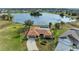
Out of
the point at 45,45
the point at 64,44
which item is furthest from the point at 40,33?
the point at 64,44

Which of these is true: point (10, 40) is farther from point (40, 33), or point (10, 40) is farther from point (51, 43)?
point (51, 43)

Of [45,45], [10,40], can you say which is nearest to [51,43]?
[45,45]

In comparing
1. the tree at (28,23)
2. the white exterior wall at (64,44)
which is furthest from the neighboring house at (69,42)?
the tree at (28,23)

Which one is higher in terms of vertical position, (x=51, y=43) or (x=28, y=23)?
(x=28, y=23)

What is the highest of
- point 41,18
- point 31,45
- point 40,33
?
point 41,18

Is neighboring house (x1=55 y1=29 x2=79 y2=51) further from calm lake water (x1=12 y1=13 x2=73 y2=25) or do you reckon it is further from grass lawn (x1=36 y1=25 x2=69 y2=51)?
calm lake water (x1=12 y1=13 x2=73 y2=25)
